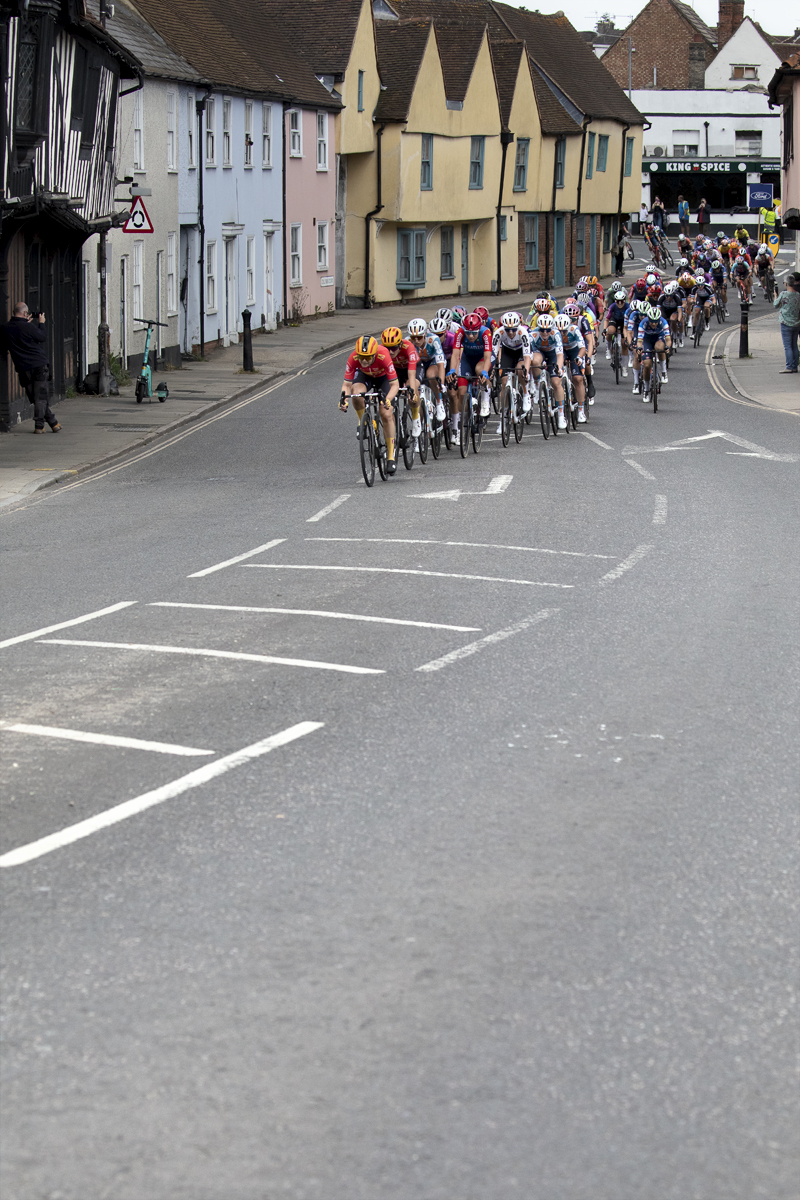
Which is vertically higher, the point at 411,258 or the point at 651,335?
the point at 411,258

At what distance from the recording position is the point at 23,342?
2411 cm

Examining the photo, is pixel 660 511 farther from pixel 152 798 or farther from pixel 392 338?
pixel 152 798

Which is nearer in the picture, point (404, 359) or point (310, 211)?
point (404, 359)

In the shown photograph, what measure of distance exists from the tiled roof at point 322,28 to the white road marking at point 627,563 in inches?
1601

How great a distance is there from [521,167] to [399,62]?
418 inches

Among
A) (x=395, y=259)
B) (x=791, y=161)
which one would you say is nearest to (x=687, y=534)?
(x=791, y=161)

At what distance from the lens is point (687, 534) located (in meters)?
14.6

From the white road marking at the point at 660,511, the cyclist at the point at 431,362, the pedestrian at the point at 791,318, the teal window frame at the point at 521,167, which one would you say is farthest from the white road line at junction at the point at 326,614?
the teal window frame at the point at 521,167

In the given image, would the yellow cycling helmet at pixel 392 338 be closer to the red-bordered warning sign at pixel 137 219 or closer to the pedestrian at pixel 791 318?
the red-bordered warning sign at pixel 137 219

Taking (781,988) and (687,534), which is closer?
(781,988)

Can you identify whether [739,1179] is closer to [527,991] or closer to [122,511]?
[527,991]

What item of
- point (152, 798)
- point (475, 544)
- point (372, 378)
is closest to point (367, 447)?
point (372, 378)

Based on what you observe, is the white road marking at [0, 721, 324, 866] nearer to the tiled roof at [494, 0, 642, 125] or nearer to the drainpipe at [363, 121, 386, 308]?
the drainpipe at [363, 121, 386, 308]

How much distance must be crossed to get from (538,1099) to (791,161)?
44.1 metres
